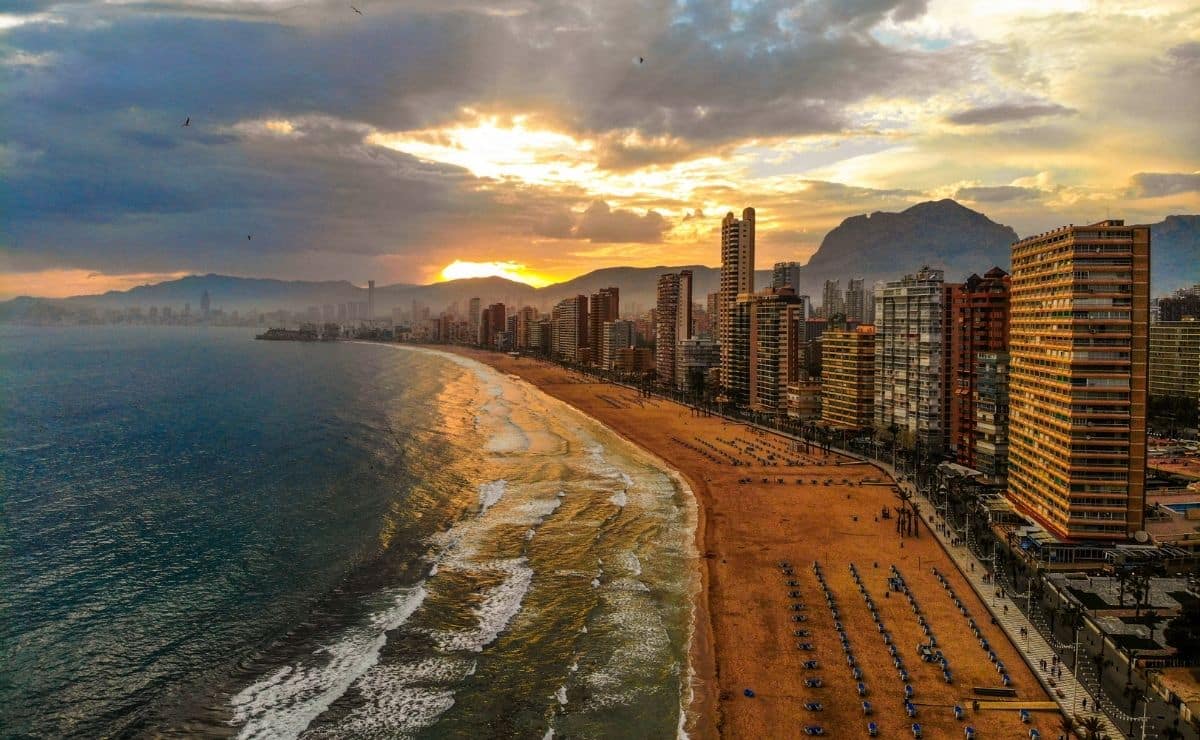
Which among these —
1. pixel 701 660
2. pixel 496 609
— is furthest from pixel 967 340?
pixel 496 609

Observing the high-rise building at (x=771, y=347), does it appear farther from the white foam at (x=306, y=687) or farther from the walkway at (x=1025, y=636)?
the white foam at (x=306, y=687)

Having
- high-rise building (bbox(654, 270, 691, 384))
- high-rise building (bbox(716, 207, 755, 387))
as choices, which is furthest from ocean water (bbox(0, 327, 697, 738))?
high-rise building (bbox(654, 270, 691, 384))

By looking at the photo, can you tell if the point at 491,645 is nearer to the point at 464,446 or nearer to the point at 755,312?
Result: the point at 464,446

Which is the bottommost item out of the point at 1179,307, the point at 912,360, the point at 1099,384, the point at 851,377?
the point at 851,377

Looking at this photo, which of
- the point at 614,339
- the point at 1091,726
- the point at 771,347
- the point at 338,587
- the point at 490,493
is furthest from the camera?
the point at 614,339

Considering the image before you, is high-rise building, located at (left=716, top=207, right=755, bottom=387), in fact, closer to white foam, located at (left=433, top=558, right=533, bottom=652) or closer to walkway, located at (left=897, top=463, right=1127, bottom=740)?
walkway, located at (left=897, top=463, right=1127, bottom=740)

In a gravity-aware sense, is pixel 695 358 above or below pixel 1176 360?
below

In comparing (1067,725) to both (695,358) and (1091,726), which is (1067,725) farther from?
(695,358)
